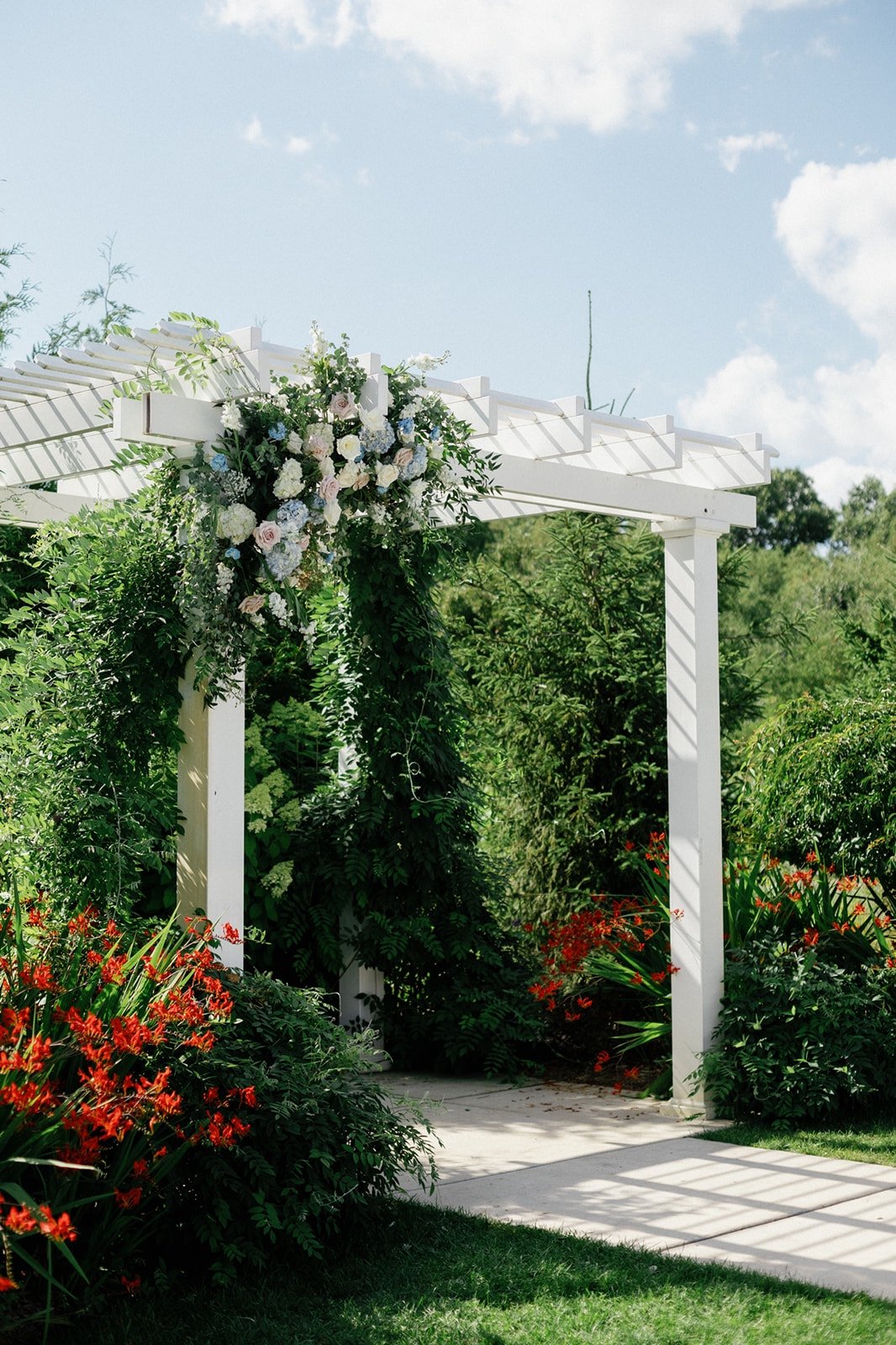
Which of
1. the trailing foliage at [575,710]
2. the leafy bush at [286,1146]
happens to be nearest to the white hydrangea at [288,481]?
the leafy bush at [286,1146]

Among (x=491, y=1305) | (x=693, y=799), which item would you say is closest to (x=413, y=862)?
(x=693, y=799)

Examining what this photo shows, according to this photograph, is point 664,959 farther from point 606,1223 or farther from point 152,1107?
point 152,1107

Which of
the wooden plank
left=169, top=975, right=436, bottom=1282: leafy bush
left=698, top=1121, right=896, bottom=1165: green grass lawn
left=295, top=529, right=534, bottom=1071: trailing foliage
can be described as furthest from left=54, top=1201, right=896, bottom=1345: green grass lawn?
the wooden plank

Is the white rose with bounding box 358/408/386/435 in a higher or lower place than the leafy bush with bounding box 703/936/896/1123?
higher

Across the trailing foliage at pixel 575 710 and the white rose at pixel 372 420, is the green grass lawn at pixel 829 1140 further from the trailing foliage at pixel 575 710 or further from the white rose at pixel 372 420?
the white rose at pixel 372 420

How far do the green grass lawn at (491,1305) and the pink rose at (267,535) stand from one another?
6.80ft

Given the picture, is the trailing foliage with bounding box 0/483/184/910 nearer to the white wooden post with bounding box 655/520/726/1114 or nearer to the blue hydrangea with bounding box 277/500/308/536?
the blue hydrangea with bounding box 277/500/308/536

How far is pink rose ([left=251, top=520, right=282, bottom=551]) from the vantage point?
171 inches

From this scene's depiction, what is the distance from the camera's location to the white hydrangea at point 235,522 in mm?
4305

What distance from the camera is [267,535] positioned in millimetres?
4344

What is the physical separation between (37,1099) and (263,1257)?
3.27 ft

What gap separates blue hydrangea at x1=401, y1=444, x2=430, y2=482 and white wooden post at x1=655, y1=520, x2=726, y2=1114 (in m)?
1.77

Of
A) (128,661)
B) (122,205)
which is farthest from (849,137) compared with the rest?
(128,661)

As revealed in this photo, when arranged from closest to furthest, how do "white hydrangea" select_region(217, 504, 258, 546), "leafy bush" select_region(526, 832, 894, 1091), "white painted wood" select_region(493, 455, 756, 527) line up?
"white hydrangea" select_region(217, 504, 258, 546), "white painted wood" select_region(493, 455, 756, 527), "leafy bush" select_region(526, 832, 894, 1091)
